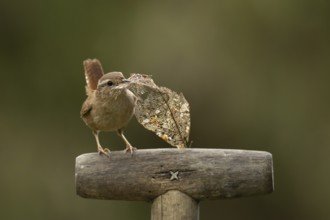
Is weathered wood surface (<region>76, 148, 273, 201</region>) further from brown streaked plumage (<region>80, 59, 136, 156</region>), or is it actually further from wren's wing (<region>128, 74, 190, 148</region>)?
brown streaked plumage (<region>80, 59, 136, 156</region>)

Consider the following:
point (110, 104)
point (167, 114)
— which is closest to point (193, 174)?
point (167, 114)

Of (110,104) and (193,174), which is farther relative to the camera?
(110,104)

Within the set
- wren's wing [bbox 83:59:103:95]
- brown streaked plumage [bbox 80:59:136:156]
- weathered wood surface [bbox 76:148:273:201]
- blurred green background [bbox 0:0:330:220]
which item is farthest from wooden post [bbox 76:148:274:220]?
blurred green background [bbox 0:0:330:220]

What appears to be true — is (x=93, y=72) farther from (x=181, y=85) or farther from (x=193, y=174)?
(x=181, y=85)

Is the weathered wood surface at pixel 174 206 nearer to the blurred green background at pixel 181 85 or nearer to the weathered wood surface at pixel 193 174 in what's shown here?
the weathered wood surface at pixel 193 174

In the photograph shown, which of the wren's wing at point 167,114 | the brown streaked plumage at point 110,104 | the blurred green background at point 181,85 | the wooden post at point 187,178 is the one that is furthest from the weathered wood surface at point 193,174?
the blurred green background at point 181,85

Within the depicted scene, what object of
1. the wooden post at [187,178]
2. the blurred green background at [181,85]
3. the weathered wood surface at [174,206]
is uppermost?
the blurred green background at [181,85]
